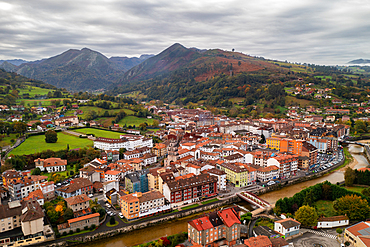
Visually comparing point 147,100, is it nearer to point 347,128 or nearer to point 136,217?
point 347,128

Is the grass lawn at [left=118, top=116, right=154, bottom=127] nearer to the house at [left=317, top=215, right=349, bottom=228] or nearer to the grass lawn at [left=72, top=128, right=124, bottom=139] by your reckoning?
the grass lawn at [left=72, top=128, right=124, bottom=139]

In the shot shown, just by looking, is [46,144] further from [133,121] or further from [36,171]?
[133,121]

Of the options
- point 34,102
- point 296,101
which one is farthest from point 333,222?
point 34,102

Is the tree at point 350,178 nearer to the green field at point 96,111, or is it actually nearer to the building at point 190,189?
the building at point 190,189

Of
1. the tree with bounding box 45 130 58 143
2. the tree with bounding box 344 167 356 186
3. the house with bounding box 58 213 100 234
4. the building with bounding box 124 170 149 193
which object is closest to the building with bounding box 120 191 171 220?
the house with bounding box 58 213 100 234

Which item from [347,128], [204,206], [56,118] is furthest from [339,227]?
[56,118]

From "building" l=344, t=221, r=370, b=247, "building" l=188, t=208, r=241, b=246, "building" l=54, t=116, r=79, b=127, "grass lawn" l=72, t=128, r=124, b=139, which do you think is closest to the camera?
"building" l=344, t=221, r=370, b=247

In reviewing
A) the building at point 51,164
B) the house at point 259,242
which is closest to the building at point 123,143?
the building at point 51,164
